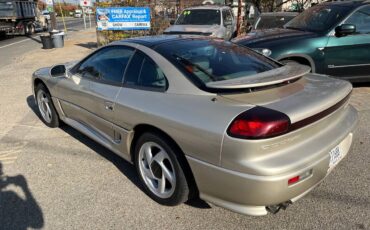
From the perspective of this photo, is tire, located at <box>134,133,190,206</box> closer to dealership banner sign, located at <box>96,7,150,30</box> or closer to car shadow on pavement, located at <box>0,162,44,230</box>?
car shadow on pavement, located at <box>0,162,44,230</box>

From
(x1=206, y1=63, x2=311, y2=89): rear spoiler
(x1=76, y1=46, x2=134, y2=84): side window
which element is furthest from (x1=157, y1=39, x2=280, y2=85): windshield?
(x1=76, y1=46, x2=134, y2=84): side window

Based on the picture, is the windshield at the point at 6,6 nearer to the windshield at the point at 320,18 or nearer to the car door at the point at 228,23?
the car door at the point at 228,23

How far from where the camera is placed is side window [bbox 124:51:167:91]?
10.3 feet

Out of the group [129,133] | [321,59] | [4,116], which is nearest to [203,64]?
[129,133]

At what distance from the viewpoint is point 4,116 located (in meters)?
6.02

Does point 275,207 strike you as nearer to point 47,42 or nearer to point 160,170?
point 160,170

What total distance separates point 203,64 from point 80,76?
1.77 m

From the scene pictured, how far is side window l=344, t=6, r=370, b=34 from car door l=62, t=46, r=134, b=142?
178 inches

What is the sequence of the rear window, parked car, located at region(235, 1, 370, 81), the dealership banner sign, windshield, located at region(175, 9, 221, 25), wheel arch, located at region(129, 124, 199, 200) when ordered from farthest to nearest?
1. the dealership banner sign
2. windshield, located at region(175, 9, 221, 25)
3. the rear window
4. parked car, located at region(235, 1, 370, 81)
5. wheel arch, located at region(129, 124, 199, 200)

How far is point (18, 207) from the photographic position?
3.20 m

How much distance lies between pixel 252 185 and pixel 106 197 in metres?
1.58

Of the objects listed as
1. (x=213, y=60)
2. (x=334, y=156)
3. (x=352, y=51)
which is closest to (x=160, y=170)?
(x=213, y=60)

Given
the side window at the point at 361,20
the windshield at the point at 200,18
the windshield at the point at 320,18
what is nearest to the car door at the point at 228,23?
the windshield at the point at 200,18

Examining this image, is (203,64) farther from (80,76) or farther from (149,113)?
(80,76)
